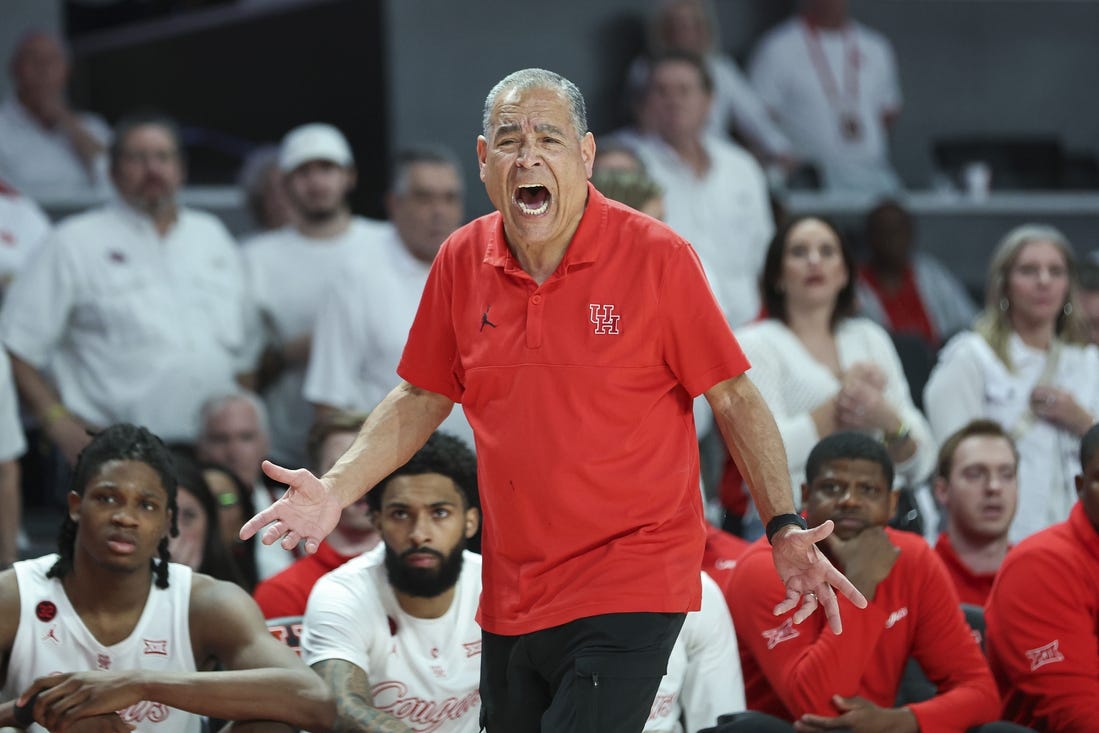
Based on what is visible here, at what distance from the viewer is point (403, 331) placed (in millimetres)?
6195

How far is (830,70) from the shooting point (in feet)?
29.2

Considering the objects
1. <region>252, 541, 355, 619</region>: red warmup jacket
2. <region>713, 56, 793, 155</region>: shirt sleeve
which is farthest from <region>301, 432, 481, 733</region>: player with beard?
<region>713, 56, 793, 155</region>: shirt sleeve

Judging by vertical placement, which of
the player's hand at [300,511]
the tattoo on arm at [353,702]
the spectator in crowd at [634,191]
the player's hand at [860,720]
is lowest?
the player's hand at [860,720]

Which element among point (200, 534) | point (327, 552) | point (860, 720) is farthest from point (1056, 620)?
point (200, 534)

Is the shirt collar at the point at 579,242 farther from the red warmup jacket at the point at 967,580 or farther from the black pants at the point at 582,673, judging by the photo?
the red warmup jacket at the point at 967,580

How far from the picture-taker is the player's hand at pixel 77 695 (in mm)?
3645

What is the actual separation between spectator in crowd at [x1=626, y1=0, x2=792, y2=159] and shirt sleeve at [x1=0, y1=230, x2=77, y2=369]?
2.85m

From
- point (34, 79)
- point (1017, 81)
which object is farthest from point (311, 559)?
point (1017, 81)

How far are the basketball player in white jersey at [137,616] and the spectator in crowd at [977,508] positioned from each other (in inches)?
87.7

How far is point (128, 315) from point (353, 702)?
2708 mm

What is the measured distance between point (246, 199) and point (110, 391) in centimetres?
174

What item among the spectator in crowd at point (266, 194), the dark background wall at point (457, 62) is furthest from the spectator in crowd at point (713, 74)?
the spectator in crowd at point (266, 194)

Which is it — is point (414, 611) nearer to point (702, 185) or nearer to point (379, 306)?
point (379, 306)

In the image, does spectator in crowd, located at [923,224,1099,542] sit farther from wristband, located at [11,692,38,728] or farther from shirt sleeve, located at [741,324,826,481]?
wristband, located at [11,692,38,728]
